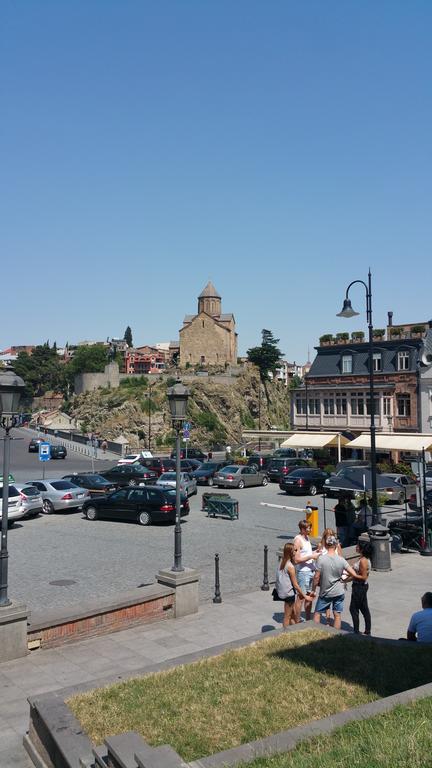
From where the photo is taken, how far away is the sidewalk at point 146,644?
7.96 meters

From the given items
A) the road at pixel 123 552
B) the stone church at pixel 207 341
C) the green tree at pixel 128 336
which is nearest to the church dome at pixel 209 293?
the stone church at pixel 207 341

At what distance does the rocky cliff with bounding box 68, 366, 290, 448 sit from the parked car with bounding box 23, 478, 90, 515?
181 feet

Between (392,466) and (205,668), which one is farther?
(392,466)

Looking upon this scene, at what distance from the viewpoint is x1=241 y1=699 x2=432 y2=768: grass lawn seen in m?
4.76

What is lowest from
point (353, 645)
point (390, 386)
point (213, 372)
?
point (353, 645)

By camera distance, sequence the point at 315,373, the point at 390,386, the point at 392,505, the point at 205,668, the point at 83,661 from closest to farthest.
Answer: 1. the point at 205,668
2. the point at 83,661
3. the point at 392,505
4. the point at 390,386
5. the point at 315,373

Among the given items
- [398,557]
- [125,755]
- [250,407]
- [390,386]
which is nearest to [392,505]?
[398,557]

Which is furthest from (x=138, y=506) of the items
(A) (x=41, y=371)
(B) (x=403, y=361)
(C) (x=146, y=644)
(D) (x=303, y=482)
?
(A) (x=41, y=371)

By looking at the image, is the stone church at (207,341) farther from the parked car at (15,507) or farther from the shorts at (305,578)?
the shorts at (305,578)

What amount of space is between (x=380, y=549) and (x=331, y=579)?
6148mm

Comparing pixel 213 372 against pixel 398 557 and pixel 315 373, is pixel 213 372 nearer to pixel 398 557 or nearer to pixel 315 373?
pixel 315 373

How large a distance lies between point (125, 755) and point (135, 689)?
2.25 metres

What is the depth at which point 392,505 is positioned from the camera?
29797mm

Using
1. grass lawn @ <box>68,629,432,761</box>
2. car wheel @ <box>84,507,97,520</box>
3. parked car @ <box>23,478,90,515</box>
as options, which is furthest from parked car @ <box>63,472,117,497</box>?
grass lawn @ <box>68,629,432,761</box>
